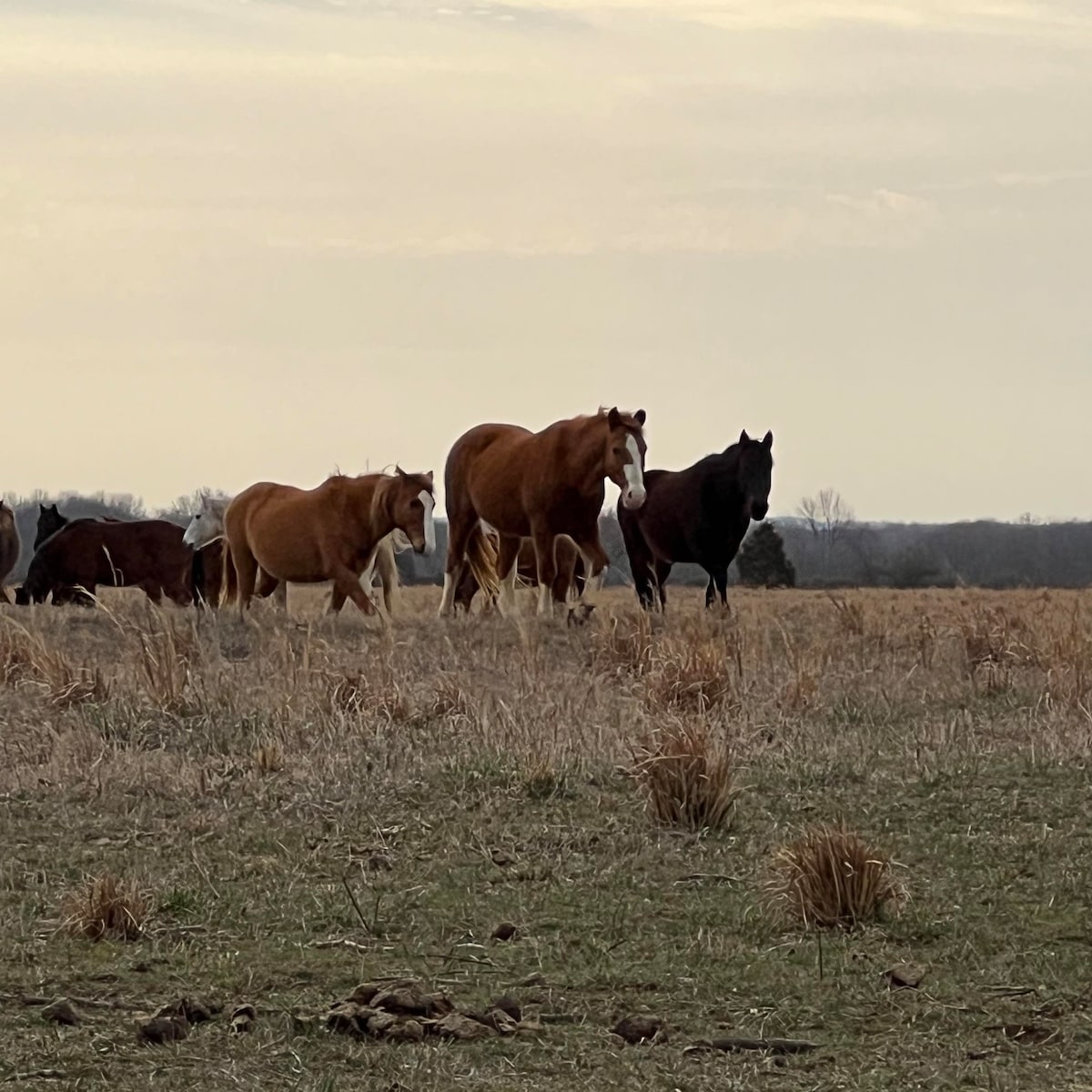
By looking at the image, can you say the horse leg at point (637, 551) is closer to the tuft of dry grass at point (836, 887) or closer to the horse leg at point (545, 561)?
the horse leg at point (545, 561)

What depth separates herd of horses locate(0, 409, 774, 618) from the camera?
53.3ft

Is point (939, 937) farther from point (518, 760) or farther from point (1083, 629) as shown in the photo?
point (1083, 629)

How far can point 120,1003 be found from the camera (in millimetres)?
4883

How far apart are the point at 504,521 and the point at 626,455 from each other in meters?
1.85

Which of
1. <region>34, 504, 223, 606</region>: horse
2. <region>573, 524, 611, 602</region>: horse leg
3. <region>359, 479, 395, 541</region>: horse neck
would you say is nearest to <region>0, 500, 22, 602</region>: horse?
<region>34, 504, 223, 606</region>: horse

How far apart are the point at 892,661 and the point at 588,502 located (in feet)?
15.1

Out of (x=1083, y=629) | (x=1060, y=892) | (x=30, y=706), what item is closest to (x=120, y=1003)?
(x=1060, y=892)

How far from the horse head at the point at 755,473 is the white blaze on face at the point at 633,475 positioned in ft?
8.29

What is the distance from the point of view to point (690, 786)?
714cm

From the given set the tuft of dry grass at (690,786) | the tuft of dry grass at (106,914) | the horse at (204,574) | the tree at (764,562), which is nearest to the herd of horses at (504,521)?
the horse at (204,574)

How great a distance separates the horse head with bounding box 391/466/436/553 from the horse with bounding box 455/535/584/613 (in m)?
1.32

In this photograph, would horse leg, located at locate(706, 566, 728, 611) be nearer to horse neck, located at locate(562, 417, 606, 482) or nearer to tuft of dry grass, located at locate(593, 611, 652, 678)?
horse neck, located at locate(562, 417, 606, 482)

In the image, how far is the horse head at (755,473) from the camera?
717 inches

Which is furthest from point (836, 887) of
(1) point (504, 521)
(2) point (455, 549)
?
(2) point (455, 549)
